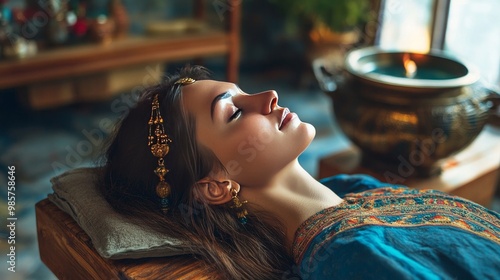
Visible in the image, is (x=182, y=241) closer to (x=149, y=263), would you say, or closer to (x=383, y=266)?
(x=149, y=263)

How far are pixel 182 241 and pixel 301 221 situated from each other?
0.26 m

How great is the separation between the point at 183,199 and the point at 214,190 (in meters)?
0.08

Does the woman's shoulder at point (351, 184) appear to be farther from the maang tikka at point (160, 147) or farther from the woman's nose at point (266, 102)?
the maang tikka at point (160, 147)

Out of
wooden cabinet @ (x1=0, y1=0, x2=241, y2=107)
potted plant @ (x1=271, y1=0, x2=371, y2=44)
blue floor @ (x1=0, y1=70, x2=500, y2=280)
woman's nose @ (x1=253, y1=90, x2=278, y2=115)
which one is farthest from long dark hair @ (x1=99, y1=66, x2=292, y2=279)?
potted plant @ (x1=271, y1=0, x2=371, y2=44)

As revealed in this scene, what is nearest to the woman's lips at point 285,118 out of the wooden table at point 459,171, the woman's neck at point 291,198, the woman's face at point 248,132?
the woman's face at point 248,132

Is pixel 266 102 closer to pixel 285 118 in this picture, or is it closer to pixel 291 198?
pixel 285 118

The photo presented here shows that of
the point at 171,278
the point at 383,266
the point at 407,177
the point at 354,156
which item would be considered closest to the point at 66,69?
the point at 354,156

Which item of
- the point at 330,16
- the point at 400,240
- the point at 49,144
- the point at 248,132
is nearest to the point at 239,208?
the point at 248,132

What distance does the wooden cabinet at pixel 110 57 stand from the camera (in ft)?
8.89

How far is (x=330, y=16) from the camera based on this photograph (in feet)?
11.5

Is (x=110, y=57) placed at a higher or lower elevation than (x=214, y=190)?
lower

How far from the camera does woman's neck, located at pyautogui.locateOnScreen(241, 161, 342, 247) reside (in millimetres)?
1208

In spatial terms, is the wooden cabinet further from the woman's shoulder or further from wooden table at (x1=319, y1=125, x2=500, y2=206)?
the woman's shoulder

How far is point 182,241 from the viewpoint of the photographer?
115 cm
